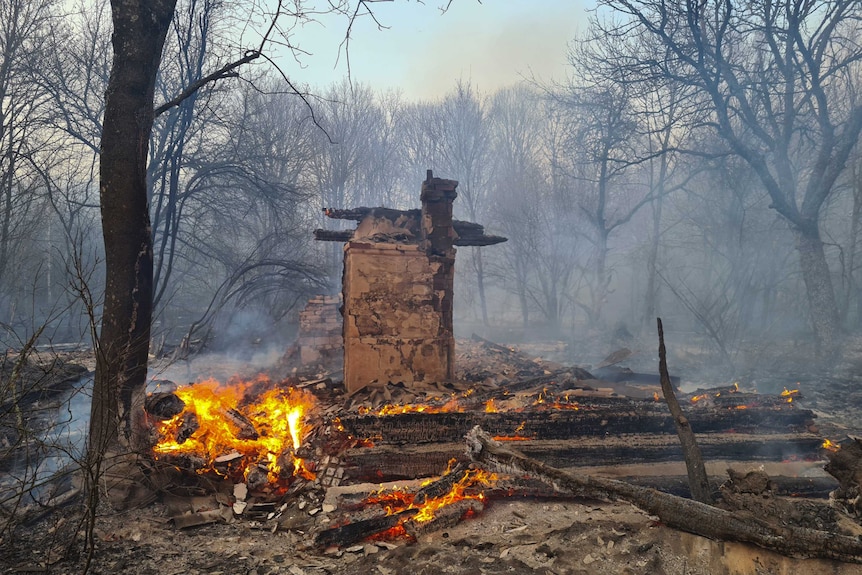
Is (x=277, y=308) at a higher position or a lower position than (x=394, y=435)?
higher

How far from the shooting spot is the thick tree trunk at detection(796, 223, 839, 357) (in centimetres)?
1123

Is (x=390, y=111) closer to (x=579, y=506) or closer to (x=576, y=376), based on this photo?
(x=576, y=376)

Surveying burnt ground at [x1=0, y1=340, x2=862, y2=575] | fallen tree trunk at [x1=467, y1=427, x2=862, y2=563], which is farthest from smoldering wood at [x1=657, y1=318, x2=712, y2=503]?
fallen tree trunk at [x1=467, y1=427, x2=862, y2=563]

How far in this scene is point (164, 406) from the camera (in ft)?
22.1

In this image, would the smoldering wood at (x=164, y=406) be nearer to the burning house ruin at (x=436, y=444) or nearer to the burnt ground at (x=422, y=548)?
the burning house ruin at (x=436, y=444)

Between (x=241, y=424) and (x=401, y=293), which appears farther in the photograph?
(x=401, y=293)

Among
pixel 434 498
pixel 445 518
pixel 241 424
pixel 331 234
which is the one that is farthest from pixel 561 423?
pixel 331 234

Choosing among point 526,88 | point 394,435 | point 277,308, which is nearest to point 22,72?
point 277,308

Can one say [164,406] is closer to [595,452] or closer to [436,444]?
[436,444]

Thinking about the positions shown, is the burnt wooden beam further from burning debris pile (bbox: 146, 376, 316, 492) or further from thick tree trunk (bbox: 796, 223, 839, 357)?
thick tree trunk (bbox: 796, 223, 839, 357)

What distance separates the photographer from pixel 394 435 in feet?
19.1

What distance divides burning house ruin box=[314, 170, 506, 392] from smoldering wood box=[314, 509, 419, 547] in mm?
4001

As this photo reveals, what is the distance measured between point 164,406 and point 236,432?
131 cm

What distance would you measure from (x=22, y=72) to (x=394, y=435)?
1340 centimetres
